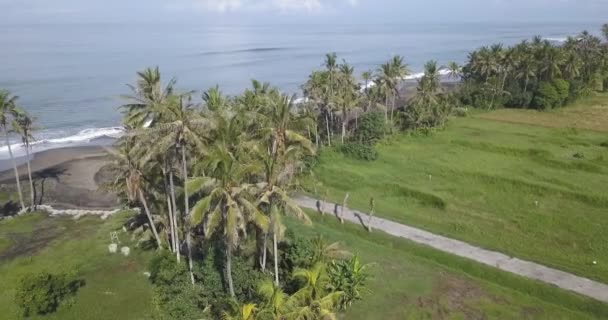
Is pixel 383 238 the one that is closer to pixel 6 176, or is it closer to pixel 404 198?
pixel 404 198

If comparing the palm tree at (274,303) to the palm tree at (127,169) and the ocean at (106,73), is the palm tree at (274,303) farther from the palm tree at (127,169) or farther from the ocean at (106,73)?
the ocean at (106,73)

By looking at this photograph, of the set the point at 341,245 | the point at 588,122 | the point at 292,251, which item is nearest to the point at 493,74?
the point at 588,122

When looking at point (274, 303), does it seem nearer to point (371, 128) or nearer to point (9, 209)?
point (9, 209)

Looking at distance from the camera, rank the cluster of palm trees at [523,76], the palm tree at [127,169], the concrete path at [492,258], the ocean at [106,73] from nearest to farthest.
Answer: the palm tree at [127,169]
the concrete path at [492,258]
the cluster of palm trees at [523,76]
the ocean at [106,73]

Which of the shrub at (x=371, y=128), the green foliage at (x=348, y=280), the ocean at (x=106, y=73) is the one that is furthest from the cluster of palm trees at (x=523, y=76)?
the green foliage at (x=348, y=280)

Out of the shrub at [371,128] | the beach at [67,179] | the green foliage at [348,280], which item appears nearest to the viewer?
the green foliage at [348,280]

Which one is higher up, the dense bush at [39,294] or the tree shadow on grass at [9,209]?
the dense bush at [39,294]
